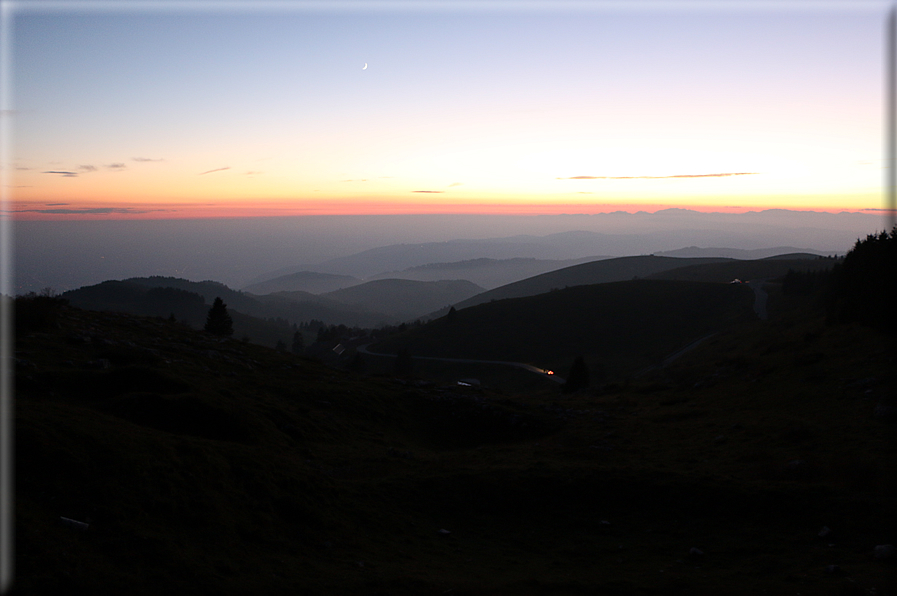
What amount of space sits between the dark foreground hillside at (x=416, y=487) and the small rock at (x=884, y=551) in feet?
0.16

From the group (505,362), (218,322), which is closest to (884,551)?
(218,322)

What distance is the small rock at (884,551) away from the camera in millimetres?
12231

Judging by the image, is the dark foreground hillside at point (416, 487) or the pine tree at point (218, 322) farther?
the pine tree at point (218, 322)

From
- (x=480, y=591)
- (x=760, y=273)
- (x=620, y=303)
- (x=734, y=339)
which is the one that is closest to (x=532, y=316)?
(x=620, y=303)

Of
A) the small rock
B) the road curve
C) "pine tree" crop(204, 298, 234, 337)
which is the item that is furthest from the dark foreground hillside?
the road curve

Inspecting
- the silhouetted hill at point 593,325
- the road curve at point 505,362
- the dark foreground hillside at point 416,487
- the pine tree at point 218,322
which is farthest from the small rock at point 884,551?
the silhouetted hill at point 593,325

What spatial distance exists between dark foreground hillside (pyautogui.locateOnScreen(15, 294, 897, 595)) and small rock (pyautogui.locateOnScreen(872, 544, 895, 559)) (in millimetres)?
50

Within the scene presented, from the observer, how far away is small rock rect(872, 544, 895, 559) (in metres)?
12.2

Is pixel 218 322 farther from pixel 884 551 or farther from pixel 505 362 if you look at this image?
pixel 505 362

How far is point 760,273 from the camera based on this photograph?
18250 cm

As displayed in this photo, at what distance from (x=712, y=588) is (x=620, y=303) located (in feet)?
409

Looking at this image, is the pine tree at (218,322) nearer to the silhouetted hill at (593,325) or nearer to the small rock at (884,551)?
the small rock at (884,551)

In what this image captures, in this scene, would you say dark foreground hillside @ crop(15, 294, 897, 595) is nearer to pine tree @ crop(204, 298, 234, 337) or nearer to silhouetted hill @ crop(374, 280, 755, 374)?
pine tree @ crop(204, 298, 234, 337)

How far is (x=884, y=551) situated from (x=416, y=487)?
45.0ft
